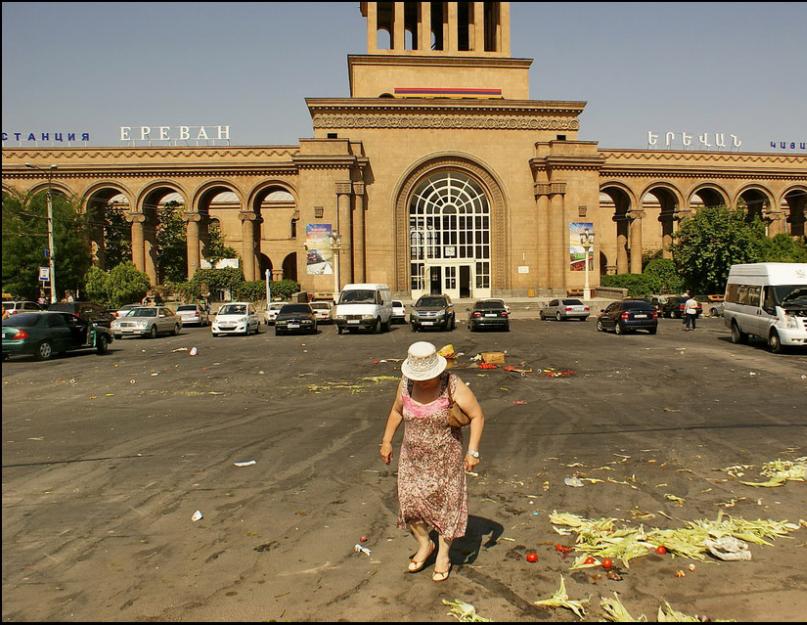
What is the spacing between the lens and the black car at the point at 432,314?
2850 centimetres

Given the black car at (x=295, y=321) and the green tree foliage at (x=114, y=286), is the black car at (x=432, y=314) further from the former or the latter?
the green tree foliage at (x=114, y=286)

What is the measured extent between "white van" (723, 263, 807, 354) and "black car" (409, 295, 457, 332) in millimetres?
12270

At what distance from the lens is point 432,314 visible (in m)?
28.5

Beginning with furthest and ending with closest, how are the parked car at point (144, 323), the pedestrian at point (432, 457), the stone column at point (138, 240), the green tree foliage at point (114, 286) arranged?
the stone column at point (138, 240) < the green tree foliage at point (114, 286) < the parked car at point (144, 323) < the pedestrian at point (432, 457)

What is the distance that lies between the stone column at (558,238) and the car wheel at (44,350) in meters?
36.5

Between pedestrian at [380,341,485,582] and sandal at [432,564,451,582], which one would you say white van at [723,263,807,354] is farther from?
sandal at [432,564,451,582]

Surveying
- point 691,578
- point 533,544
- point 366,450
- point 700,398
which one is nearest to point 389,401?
point 366,450

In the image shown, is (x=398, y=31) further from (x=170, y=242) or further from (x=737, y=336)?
(x=737, y=336)

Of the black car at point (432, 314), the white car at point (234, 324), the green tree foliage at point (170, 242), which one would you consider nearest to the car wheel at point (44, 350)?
the white car at point (234, 324)

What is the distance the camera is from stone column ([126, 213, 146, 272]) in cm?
4888

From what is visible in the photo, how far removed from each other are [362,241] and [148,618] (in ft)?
145

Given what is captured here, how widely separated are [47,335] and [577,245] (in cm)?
3798

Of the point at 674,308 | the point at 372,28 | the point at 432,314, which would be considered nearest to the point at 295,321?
the point at 432,314

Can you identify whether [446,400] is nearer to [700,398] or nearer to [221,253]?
[700,398]
